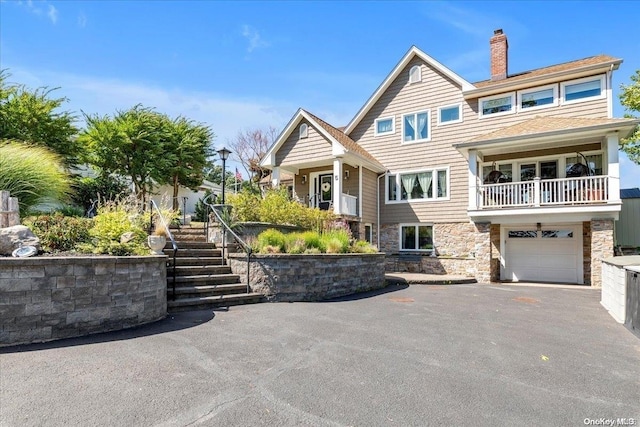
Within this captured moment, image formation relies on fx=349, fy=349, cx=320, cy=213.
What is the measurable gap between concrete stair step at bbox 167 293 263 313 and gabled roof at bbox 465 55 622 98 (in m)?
12.9

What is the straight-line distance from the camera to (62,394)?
3344 millimetres

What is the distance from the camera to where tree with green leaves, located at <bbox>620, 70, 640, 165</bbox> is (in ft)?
54.4

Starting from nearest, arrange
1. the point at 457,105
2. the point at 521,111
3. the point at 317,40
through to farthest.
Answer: the point at 317,40 < the point at 521,111 < the point at 457,105

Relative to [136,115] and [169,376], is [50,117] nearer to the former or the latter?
[136,115]

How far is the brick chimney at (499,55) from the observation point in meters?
15.8

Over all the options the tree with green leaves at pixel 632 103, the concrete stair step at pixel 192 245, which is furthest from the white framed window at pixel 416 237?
the tree with green leaves at pixel 632 103

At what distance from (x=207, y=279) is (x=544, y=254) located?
12837mm

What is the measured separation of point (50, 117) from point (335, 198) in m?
12.8

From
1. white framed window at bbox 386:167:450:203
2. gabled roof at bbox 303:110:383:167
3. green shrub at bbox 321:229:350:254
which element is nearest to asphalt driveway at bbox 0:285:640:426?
green shrub at bbox 321:229:350:254

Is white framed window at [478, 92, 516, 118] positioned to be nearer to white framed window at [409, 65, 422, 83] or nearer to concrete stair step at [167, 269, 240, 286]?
white framed window at [409, 65, 422, 83]

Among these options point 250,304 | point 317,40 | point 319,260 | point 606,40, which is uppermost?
point 606,40

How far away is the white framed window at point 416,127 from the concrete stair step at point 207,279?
37.6ft

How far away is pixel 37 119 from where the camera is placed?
48.1ft

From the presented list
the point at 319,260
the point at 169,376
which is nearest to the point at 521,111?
the point at 319,260
